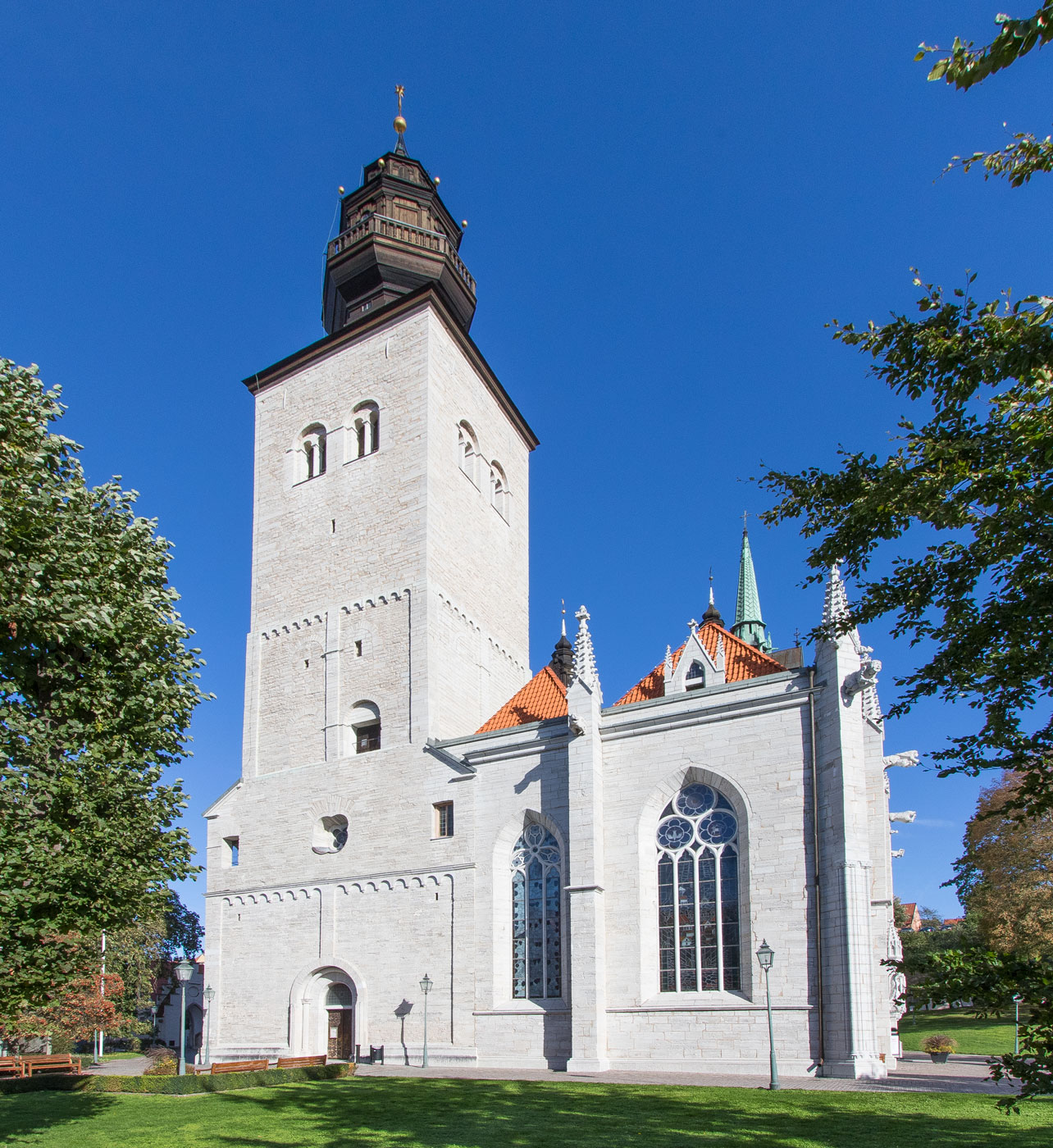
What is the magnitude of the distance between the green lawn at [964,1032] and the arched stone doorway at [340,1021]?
15.1 meters

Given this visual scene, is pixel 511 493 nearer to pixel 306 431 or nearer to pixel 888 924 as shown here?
pixel 306 431

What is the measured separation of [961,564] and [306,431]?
87.6 ft

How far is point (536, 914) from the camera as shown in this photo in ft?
74.8

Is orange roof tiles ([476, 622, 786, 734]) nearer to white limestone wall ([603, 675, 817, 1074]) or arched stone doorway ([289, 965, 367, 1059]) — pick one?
white limestone wall ([603, 675, 817, 1074])

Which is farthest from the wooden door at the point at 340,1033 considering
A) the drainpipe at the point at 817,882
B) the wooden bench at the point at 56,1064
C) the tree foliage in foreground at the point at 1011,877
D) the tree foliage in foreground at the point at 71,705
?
the tree foliage in foreground at the point at 1011,877

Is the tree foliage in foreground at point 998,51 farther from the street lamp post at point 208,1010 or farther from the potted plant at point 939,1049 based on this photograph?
the street lamp post at point 208,1010

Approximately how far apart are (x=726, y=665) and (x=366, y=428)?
1441 cm

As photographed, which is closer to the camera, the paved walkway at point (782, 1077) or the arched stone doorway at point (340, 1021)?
the paved walkway at point (782, 1077)

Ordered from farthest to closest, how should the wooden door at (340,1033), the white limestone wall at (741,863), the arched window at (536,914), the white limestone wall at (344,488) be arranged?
the white limestone wall at (344,488) → the wooden door at (340,1033) → the arched window at (536,914) → the white limestone wall at (741,863)

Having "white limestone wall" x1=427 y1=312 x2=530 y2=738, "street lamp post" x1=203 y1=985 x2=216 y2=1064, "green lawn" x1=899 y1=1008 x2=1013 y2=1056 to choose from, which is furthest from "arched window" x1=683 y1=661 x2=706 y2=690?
"street lamp post" x1=203 y1=985 x2=216 y2=1064

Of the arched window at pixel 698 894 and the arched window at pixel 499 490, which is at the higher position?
the arched window at pixel 499 490

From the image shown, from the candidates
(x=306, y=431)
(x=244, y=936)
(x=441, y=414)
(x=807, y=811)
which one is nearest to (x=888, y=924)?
(x=807, y=811)

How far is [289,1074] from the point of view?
1927cm

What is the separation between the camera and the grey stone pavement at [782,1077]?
52.2 feet
